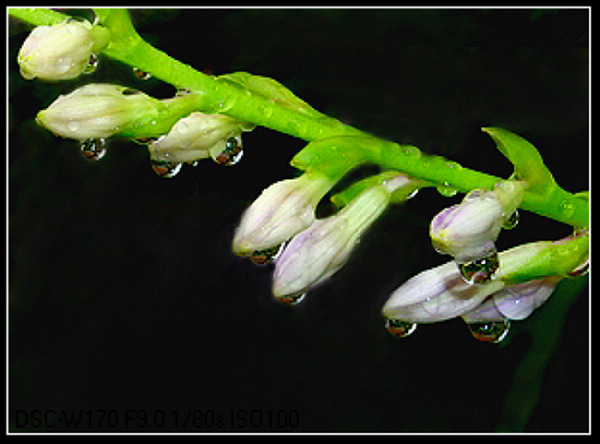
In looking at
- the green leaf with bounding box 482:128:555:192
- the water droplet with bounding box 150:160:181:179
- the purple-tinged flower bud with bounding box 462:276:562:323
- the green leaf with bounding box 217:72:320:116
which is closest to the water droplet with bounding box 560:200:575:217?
the green leaf with bounding box 482:128:555:192

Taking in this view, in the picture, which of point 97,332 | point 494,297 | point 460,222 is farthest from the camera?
point 97,332

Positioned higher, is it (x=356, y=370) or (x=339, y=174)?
(x=339, y=174)

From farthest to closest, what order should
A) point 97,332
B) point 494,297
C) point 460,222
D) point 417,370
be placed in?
1. point 97,332
2. point 417,370
3. point 494,297
4. point 460,222

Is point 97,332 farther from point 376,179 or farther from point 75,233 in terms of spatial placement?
point 376,179

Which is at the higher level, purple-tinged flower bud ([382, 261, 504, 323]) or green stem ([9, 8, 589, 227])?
green stem ([9, 8, 589, 227])

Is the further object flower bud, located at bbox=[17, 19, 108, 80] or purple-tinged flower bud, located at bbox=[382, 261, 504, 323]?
purple-tinged flower bud, located at bbox=[382, 261, 504, 323]

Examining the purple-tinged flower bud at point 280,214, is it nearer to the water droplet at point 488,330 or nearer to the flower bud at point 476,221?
the flower bud at point 476,221

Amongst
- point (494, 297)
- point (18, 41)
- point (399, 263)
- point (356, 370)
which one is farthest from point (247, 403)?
point (18, 41)

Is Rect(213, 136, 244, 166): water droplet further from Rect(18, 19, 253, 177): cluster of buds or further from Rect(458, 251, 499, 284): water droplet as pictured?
Rect(458, 251, 499, 284): water droplet
